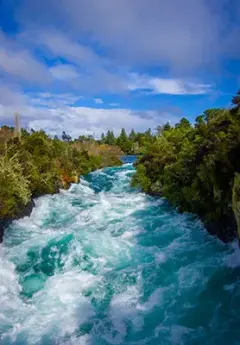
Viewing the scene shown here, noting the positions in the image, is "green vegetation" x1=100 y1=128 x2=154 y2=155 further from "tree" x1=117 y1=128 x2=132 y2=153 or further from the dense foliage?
the dense foliage

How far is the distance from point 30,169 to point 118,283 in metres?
13.0

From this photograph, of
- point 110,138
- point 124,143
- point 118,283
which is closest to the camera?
point 118,283

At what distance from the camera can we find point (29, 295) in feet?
31.9

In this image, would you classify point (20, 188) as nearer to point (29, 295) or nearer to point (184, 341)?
point (29, 295)

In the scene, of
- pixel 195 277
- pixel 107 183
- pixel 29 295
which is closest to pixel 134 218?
pixel 195 277

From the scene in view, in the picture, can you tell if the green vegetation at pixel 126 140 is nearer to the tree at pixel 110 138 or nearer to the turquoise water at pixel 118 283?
the tree at pixel 110 138

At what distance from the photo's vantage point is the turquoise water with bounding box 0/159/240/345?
7840mm

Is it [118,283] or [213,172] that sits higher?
[213,172]

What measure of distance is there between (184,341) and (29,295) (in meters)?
4.75

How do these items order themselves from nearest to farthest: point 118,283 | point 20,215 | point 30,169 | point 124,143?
1. point 118,283
2. point 20,215
3. point 30,169
4. point 124,143

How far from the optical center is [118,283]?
10234mm

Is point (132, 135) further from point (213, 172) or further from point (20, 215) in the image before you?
point (213, 172)

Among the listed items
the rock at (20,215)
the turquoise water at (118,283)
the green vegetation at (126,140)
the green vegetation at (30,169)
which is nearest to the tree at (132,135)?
the green vegetation at (126,140)

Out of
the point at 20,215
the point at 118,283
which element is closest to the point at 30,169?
the point at 20,215
